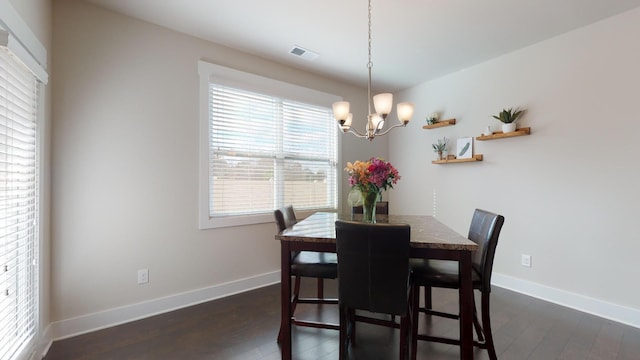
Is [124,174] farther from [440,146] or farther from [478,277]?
[440,146]

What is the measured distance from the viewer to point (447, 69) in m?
3.46

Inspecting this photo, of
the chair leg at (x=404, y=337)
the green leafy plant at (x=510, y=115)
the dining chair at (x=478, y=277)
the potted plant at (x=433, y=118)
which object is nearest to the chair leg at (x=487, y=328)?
the dining chair at (x=478, y=277)

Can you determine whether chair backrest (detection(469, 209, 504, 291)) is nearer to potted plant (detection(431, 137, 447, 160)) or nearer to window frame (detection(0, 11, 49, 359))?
potted plant (detection(431, 137, 447, 160))

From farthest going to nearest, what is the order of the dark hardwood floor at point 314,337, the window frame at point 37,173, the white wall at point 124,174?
1. the white wall at point 124,174
2. the dark hardwood floor at point 314,337
3. the window frame at point 37,173

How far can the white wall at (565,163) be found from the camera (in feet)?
7.63

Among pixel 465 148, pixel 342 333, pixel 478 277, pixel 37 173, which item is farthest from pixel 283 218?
pixel 465 148

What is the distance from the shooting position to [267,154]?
10.4 feet

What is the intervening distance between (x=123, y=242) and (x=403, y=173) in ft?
11.8

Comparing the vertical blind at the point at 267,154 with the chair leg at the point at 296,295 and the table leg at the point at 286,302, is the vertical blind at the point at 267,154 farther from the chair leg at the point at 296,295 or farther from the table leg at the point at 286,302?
the table leg at the point at 286,302

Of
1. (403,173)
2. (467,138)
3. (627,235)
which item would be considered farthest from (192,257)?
(627,235)

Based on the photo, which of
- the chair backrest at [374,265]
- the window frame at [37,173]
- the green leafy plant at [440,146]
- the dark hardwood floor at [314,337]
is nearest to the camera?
the chair backrest at [374,265]

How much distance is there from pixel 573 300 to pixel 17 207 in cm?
438

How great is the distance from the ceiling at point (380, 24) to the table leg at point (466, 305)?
1987mm

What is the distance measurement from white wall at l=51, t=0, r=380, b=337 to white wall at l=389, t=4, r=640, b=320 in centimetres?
300
